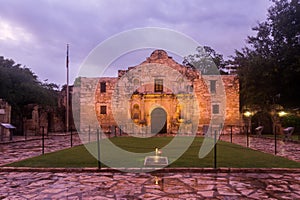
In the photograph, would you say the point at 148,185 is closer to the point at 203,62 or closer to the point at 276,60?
the point at 276,60

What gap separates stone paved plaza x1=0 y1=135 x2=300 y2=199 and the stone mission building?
61.6 ft

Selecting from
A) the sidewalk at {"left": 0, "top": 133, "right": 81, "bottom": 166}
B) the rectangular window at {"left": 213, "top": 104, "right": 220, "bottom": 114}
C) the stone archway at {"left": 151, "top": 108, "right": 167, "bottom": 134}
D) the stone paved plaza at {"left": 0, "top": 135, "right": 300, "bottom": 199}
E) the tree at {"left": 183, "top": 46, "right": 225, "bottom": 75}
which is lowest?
the sidewalk at {"left": 0, "top": 133, "right": 81, "bottom": 166}

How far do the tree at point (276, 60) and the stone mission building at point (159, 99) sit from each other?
513 cm

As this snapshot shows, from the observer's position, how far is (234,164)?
7.70 meters

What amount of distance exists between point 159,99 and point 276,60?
11.3 metres

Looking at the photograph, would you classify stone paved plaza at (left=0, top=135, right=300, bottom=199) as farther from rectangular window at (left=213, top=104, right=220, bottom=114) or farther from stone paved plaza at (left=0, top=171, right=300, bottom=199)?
rectangular window at (left=213, top=104, right=220, bottom=114)

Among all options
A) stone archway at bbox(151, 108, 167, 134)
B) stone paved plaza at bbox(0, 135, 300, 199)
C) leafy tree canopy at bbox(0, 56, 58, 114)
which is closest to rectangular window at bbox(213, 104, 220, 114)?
stone archway at bbox(151, 108, 167, 134)

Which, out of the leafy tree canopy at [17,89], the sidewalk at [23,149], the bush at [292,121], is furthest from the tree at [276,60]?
A: the leafy tree canopy at [17,89]

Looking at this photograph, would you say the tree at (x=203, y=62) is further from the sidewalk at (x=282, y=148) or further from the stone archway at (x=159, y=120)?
the sidewalk at (x=282, y=148)

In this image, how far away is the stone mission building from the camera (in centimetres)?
2614

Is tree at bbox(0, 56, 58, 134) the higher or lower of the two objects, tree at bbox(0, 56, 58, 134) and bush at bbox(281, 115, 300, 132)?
the higher

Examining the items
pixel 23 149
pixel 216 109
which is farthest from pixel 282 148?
pixel 216 109

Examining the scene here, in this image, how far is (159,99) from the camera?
27047 mm

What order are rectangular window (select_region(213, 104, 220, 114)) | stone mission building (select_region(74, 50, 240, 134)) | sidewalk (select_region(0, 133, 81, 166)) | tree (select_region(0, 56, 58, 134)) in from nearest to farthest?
sidewalk (select_region(0, 133, 81, 166)) < tree (select_region(0, 56, 58, 134)) < stone mission building (select_region(74, 50, 240, 134)) < rectangular window (select_region(213, 104, 220, 114))
